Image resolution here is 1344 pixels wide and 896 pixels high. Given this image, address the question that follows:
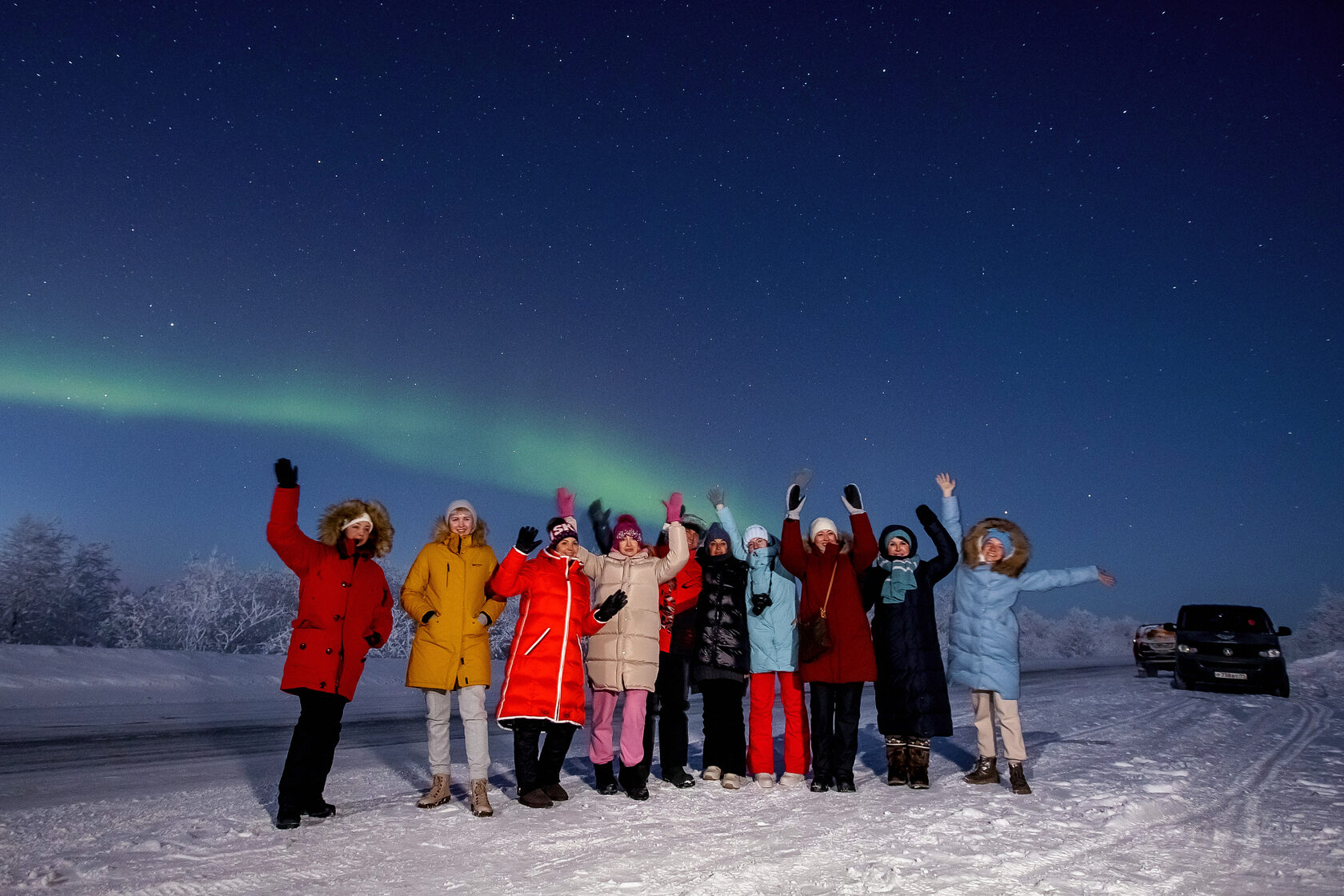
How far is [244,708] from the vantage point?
13.4m

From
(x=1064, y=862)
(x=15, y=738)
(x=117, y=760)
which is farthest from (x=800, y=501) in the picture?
(x=15, y=738)

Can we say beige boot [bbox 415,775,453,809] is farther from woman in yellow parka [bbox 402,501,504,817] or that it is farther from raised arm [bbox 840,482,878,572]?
raised arm [bbox 840,482,878,572]

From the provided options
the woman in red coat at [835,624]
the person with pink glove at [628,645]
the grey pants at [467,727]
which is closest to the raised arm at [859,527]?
the woman in red coat at [835,624]

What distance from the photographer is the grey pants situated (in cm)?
539

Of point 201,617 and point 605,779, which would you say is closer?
point 605,779

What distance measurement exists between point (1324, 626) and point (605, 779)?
67.1 metres

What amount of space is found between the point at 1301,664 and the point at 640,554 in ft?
108

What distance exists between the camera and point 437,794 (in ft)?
18.3

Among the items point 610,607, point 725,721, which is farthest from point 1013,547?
point 610,607

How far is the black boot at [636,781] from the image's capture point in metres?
5.89

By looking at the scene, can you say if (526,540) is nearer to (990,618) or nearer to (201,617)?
(990,618)

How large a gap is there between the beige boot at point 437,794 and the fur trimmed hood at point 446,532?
5.22 ft

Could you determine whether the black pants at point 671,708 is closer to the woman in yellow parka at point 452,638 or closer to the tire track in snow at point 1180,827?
the woman in yellow parka at point 452,638

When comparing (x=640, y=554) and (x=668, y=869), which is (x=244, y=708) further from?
(x=668, y=869)
